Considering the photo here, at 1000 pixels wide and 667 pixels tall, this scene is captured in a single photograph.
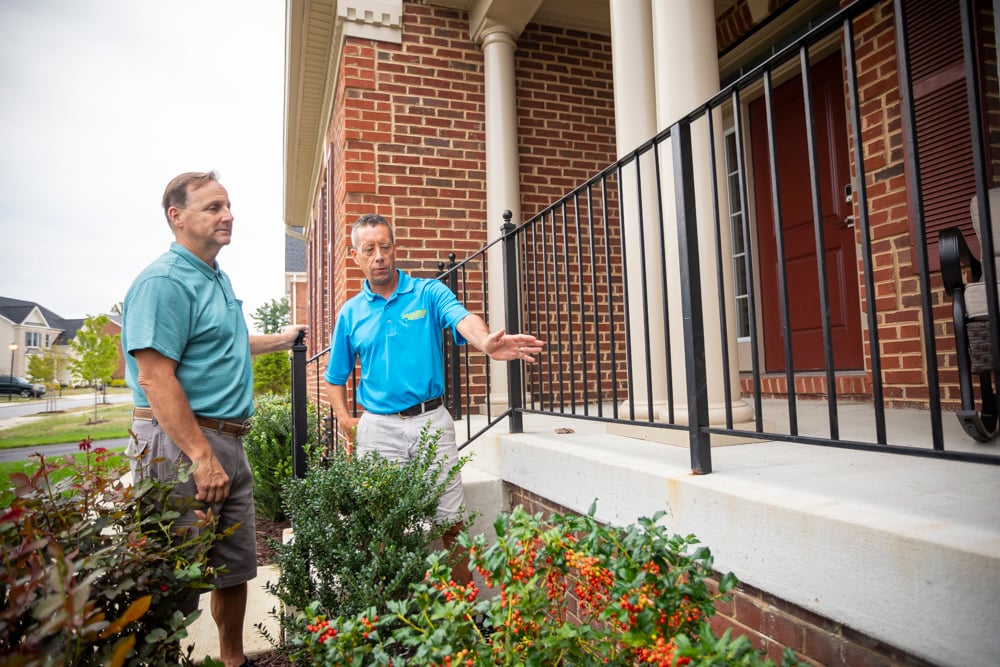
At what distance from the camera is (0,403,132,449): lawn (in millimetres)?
18362

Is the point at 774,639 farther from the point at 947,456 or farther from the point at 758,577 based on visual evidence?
the point at 947,456

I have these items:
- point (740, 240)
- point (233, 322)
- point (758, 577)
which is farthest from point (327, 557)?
point (740, 240)

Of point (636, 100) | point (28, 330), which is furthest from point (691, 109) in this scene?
point (28, 330)

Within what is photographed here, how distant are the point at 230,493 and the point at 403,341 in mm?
921

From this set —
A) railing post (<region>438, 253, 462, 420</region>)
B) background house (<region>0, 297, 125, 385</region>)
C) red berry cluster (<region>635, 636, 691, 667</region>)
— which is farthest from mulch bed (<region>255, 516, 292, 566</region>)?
background house (<region>0, 297, 125, 385</region>)

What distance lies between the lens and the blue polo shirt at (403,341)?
8.27 feet

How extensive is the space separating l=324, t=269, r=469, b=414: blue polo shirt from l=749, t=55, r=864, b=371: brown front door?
260 centimetres

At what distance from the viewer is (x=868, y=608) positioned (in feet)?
3.61

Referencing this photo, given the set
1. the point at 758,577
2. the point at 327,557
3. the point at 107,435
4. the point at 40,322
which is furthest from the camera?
the point at 40,322

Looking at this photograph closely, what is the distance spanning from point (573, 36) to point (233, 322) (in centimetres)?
422

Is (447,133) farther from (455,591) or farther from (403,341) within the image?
(455,591)

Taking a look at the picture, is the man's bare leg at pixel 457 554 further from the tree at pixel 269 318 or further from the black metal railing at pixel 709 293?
the tree at pixel 269 318

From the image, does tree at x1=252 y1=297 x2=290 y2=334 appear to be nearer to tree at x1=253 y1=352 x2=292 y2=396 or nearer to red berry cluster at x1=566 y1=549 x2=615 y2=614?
tree at x1=253 y1=352 x2=292 y2=396

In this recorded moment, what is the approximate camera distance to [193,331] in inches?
82.4
